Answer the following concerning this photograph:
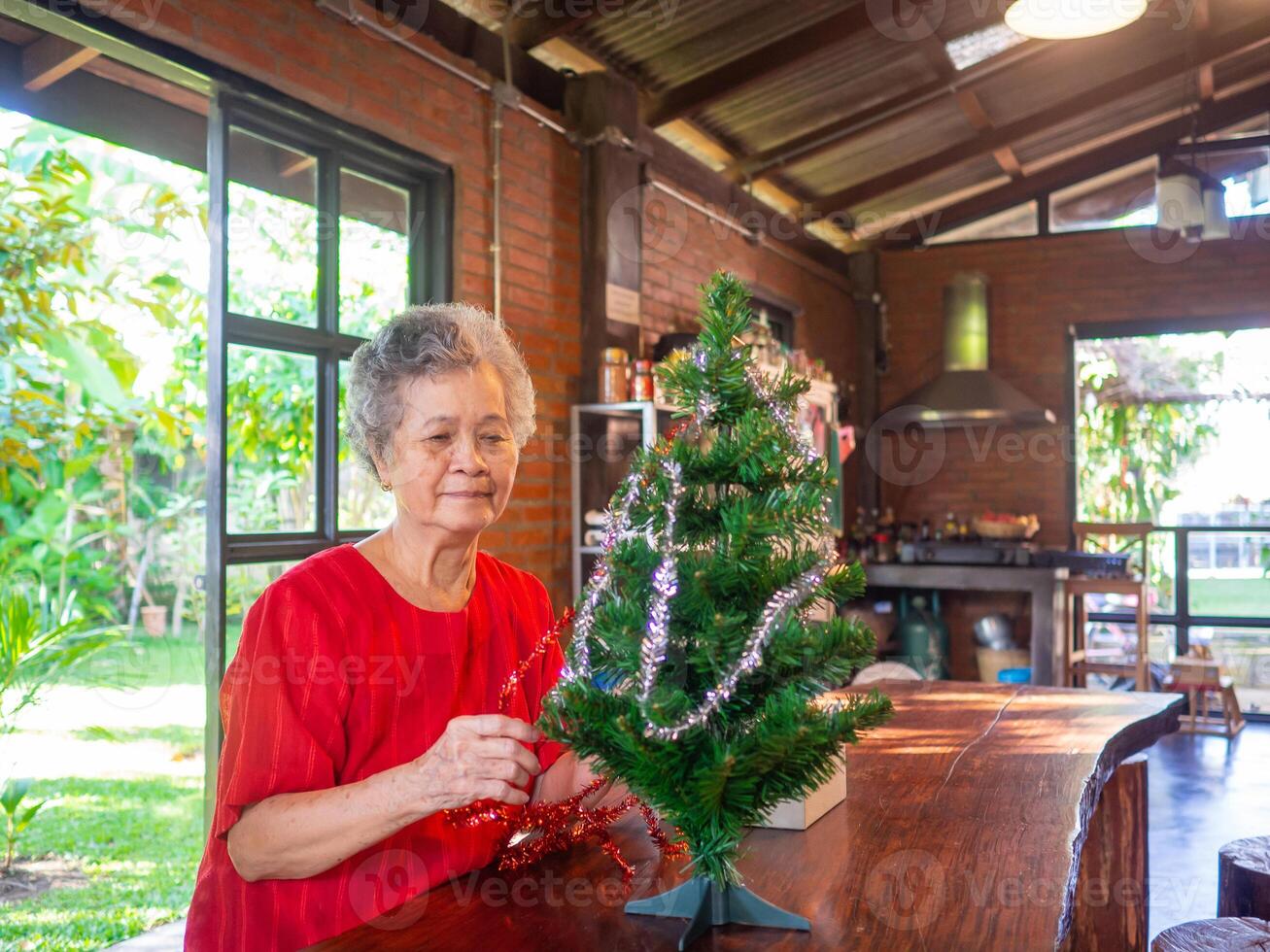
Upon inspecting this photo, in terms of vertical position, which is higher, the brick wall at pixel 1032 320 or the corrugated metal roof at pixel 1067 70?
the corrugated metal roof at pixel 1067 70

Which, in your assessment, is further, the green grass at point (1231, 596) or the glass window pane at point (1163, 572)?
the glass window pane at point (1163, 572)

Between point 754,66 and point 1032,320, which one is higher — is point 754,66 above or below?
above

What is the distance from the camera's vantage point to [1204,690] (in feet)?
20.6

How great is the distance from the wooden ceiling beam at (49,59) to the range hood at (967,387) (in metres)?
4.92

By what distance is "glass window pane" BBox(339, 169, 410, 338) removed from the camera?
128 inches

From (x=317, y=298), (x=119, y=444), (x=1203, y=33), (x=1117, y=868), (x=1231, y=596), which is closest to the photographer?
(x=1117, y=868)

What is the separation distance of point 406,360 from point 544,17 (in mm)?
2608

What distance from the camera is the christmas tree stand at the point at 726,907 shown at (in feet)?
3.56

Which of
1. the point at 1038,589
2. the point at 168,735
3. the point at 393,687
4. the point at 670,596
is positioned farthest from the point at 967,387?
the point at 670,596

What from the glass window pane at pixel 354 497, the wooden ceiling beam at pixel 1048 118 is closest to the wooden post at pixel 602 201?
the glass window pane at pixel 354 497

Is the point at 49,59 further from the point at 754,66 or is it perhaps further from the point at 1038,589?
the point at 1038,589

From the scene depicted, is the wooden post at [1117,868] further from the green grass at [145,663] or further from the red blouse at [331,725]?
the green grass at [145,663]

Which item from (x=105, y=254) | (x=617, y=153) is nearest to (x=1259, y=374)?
(x=617, y=153)

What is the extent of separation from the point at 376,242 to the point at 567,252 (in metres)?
0.98
